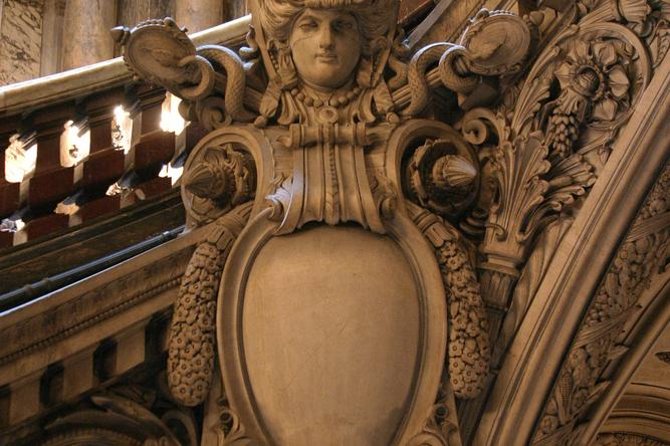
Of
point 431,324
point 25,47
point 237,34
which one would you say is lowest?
point 431,324

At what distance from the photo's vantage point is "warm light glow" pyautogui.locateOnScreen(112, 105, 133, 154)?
3.08 meters

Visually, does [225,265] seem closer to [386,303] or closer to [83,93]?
[386,303]

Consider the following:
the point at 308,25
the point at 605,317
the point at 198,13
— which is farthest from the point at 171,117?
the point at 198,13

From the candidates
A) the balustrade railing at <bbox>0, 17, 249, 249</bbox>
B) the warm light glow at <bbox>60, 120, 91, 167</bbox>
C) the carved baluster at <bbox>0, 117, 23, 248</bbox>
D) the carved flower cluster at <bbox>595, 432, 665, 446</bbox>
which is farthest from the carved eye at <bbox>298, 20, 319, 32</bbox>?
the carved flower cluster at <bbox>595, 432, 665, 446</bbox>

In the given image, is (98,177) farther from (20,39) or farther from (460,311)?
(20,39)

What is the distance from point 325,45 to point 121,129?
28.1 inches

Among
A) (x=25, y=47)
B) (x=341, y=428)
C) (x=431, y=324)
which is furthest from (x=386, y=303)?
(x=25, y=47)

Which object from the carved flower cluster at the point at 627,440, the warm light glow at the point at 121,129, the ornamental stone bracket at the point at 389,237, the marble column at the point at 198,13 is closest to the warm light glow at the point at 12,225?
the warm light glow at the point at 121,129

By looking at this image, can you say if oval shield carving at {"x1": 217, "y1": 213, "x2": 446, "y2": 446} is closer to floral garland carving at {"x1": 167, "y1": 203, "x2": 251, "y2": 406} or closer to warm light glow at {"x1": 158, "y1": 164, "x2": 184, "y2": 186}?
floral garland carving at {"x1": 167, "y1": 203, "x2": 251, "y2": 406}

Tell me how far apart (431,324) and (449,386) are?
14cm

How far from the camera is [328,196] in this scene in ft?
8.53

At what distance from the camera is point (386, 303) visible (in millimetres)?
2580

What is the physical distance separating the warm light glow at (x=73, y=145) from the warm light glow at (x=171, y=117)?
0.68 ft

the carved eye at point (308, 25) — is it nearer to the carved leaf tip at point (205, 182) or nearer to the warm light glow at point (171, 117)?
the carved leaf tip at point (205, 182)
